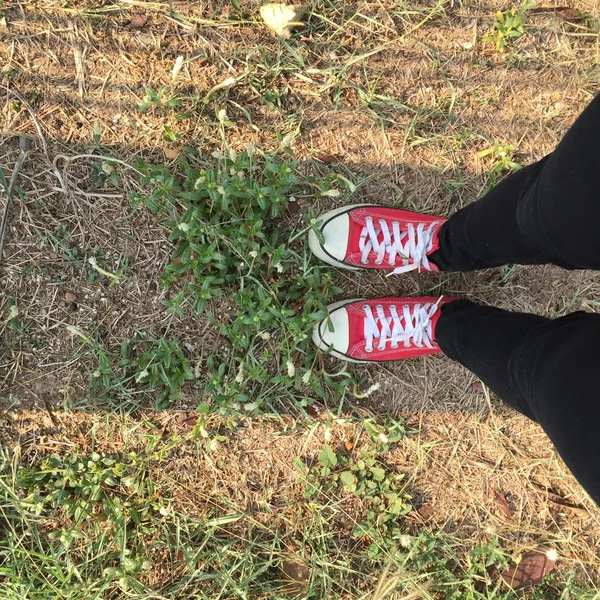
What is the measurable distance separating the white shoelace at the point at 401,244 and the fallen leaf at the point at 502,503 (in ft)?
4.42

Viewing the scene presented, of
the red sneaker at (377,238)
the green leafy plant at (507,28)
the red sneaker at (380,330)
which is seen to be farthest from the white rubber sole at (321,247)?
the green leafy plant at (507,28)

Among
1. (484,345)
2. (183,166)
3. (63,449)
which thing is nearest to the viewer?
(484,345)

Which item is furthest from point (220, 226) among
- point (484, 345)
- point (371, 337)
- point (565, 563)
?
point (565, 563)

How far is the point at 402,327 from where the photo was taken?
8.32 feet

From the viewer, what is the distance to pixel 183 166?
7.70 feet

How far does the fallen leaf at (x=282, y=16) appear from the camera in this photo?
2.39 metres

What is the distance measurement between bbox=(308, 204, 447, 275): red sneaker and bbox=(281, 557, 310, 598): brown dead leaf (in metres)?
1.59

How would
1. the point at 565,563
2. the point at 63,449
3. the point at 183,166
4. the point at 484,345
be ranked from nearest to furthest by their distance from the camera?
the point at 484,345
the point at 183,166
the point at 63,449
the point at 565,563

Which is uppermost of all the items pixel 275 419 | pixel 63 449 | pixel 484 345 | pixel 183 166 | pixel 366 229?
pixel 183 166

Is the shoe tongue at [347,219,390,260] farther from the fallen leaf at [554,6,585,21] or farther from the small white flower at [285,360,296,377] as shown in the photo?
the fallen leaf at [554,6,585,21]

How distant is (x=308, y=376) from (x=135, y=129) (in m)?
1.50

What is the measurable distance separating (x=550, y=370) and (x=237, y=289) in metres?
1.46

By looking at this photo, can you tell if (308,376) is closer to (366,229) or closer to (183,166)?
(366,229)

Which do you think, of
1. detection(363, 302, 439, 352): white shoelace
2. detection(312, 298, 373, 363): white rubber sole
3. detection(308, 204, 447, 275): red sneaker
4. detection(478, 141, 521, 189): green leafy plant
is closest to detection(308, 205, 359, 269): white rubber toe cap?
detection(308, 204, 447, 275): red sneaker
